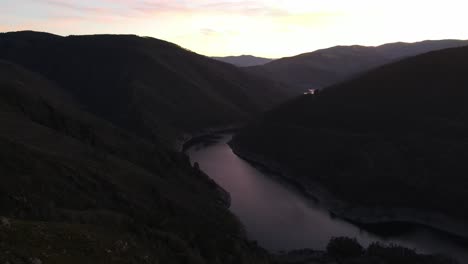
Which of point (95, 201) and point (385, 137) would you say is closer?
point (95, 201)

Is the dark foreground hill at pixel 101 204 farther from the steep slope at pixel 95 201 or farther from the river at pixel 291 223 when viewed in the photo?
the river at pixel 291 223

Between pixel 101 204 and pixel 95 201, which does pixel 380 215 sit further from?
pixel 95 201

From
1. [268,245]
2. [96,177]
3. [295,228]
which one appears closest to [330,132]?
[295,228]

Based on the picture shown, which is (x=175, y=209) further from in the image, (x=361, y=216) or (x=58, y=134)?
(x=361, y=216)

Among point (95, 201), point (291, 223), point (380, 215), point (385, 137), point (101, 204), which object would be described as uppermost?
point (385, 137)

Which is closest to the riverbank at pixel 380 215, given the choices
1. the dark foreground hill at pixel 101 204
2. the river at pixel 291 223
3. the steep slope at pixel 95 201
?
the river at pixel 291 223

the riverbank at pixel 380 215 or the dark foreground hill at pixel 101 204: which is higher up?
the dark foreground hill at pixel 101 204

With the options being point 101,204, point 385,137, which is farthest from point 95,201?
point 385,137
